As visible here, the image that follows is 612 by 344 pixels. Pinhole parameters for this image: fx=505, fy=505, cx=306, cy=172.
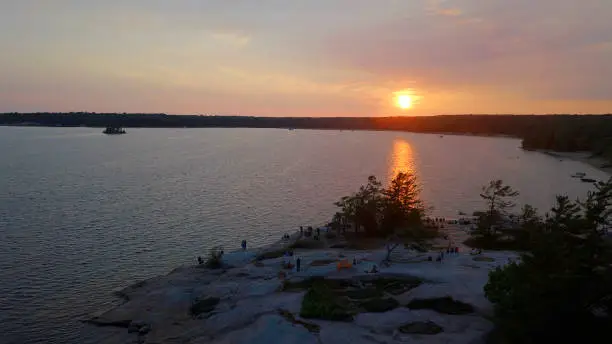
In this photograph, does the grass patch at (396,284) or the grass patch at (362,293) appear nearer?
the grass patch at (362,293)

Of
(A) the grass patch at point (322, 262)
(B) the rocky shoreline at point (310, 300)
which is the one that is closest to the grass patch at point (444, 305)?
(B) the rocky shoreline at point (310, 300)

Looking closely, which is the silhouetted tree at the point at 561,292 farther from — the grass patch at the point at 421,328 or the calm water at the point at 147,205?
the calm water at the point at 147,205

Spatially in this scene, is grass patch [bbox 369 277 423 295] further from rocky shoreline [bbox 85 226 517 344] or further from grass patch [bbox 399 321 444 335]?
grass patch [bbox 399 321 444 335]

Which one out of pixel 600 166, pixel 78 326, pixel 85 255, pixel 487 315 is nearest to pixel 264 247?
pixel 85 255

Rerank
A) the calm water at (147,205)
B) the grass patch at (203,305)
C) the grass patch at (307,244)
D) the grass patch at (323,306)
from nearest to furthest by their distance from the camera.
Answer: the grass patch at (323,306) < the grass patch at (203,305) < the calm water at (147,205) < the grass patch at (307,244)

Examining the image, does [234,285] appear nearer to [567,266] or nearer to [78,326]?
[78,326]
